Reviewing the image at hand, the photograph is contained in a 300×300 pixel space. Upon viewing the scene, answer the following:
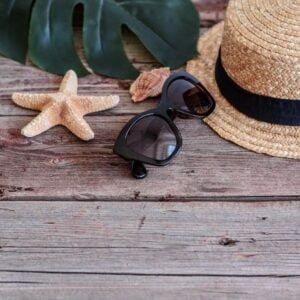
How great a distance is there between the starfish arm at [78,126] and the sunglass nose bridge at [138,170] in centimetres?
7

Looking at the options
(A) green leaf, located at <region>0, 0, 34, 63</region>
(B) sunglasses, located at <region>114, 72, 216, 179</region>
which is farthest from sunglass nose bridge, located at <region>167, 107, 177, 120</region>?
(A) green leaf, located at <region>0, 0, 34, 63</region>

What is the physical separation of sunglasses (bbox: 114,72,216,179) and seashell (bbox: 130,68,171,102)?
0.03m

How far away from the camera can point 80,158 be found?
704 millimetres

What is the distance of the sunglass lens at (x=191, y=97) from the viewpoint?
72 cm

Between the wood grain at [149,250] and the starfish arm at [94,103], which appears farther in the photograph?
the starfish arm at [94,103]

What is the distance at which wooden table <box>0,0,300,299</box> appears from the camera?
1.95ft

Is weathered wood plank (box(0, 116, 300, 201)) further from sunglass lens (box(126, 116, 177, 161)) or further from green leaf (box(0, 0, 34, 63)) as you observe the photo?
green leaf (box(0, 0, 34, 63))

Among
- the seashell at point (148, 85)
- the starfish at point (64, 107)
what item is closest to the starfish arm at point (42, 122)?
the starfish at point (64, 107)

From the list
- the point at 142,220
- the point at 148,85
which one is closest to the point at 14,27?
the point at 148,85

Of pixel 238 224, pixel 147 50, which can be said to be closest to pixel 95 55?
pixel 147 50

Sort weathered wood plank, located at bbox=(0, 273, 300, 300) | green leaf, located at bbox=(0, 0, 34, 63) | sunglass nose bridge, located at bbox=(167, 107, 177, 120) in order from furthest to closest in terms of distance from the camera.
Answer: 1. green leaf, located at bbox=(0, 0, 34, 63)
2. sunglass nose bridge, located at bbox=(167, 107, 177, 120)
3. weathered wood plank, located at bbox=(0, 273, 300, 300)

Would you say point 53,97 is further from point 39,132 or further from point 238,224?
point 238,224

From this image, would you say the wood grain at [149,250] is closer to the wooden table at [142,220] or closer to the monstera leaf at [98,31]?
the wooden table at [142,220]

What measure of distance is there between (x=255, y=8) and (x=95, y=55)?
0.75 feet
